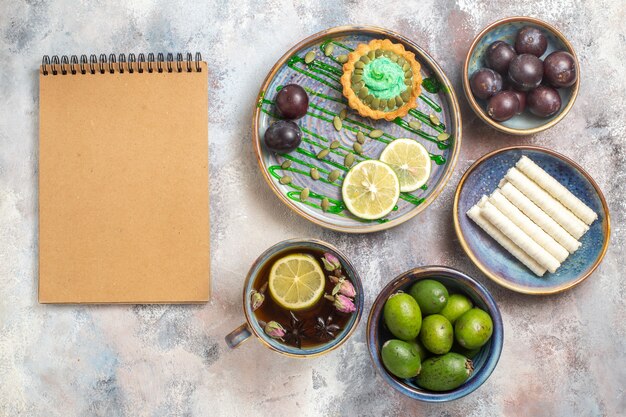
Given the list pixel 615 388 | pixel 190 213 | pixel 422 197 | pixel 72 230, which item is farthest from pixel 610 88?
pixel 72 230

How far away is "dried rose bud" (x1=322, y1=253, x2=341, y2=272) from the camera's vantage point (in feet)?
6.15

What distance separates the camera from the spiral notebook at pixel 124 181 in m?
2.04

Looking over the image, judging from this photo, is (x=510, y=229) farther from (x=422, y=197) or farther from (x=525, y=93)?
(x=525, y=93)

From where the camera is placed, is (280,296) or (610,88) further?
(610,88)

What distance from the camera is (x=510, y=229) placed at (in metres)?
1.96

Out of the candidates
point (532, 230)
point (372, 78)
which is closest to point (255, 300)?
point (372, 78)

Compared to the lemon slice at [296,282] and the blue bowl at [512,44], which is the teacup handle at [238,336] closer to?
the lemon slice at [296,282]

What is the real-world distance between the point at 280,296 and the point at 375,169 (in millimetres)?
477

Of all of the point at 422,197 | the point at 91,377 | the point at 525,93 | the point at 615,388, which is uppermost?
the point at 525,93

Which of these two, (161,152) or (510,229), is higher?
(510,229)

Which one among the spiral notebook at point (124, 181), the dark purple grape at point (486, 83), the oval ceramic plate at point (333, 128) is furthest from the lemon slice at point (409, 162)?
the spiral notebook at point (124, 181)

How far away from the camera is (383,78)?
1.96 m

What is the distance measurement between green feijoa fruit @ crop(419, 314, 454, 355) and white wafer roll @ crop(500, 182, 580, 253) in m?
0.45

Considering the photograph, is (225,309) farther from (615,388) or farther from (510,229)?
(615,388)
